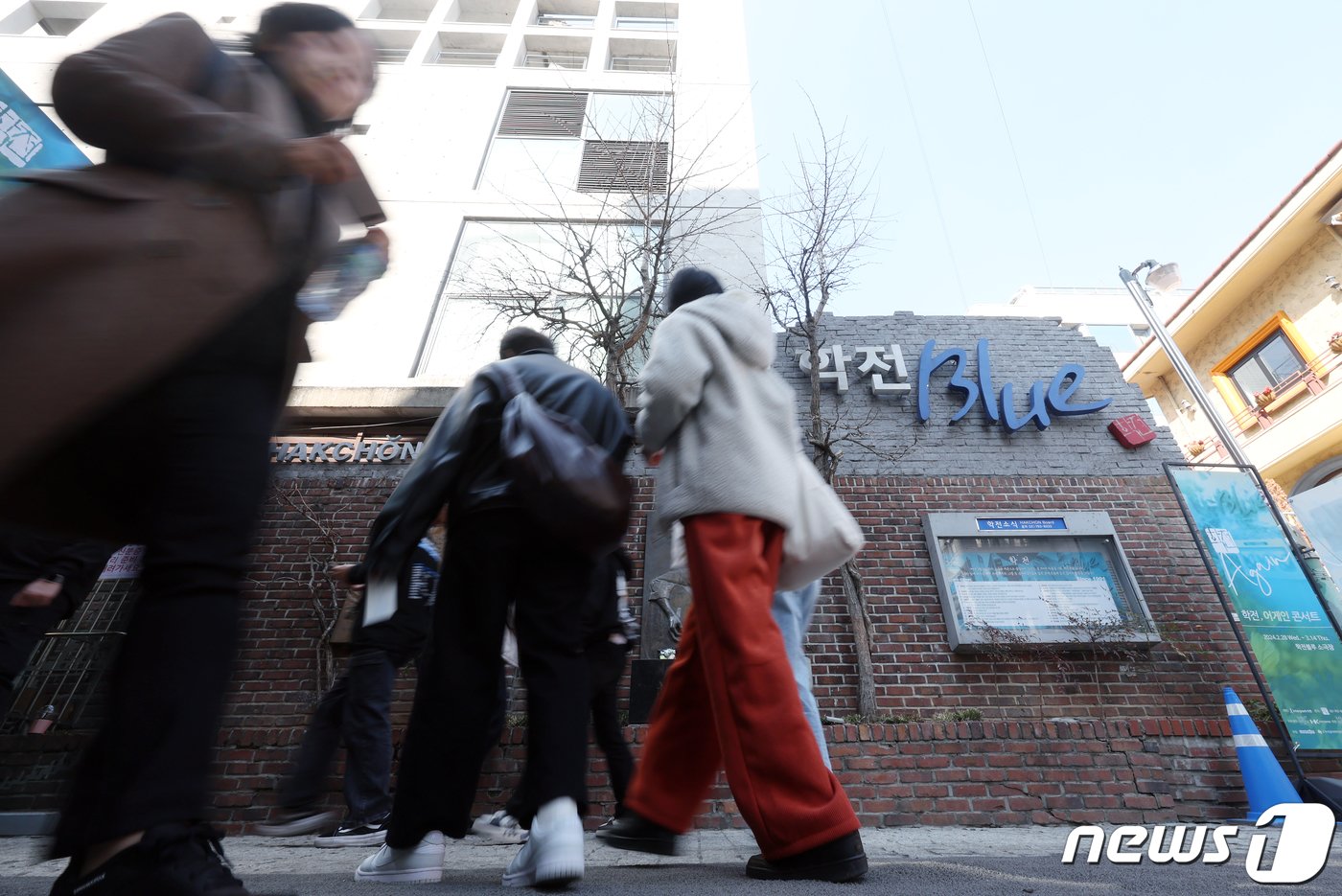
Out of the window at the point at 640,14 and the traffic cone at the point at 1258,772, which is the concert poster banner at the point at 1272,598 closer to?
the traffic cone at the point at 1258,772

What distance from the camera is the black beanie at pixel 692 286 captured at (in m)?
2.26

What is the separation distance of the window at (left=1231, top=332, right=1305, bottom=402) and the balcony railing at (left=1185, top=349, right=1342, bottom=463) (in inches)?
10.5

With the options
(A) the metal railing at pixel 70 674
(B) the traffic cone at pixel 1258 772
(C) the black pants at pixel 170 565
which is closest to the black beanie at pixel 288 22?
(C) the black pants at pixel 170 565

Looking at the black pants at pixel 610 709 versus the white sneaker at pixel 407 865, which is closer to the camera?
the white sneaker at pixel 407 865

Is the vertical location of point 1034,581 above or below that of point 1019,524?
below

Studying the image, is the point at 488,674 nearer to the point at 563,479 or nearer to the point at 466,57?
the point at 563,479

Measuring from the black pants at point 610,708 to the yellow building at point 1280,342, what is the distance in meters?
13.4

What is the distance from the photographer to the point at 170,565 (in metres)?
0.92

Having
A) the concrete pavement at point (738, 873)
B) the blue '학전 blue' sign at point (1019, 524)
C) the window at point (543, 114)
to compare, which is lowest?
the concrete pavement at point (738, 873)

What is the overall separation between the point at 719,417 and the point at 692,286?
2.02ft

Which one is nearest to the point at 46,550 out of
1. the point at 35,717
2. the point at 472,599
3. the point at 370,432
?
the point at 472,599

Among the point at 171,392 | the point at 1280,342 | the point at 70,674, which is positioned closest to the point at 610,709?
the point at 171,392

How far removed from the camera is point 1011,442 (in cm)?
682

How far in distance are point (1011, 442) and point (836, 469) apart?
188 cm
